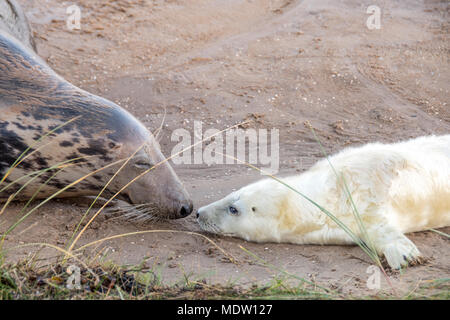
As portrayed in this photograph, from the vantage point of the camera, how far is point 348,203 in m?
4.18

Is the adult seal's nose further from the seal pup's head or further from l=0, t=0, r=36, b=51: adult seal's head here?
l=0, t=0, r=36, b=51: adult seal's head

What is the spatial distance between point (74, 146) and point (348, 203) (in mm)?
2204

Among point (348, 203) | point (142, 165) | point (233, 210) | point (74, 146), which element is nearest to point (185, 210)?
point (233, 210)

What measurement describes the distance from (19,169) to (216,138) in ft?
8.15

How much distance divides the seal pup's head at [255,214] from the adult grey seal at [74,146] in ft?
0.78

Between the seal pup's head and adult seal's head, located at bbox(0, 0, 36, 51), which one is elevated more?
adult seal's head, located at bbox(0, 0, 36, 51)

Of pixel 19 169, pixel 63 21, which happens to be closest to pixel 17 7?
pixel 63 21

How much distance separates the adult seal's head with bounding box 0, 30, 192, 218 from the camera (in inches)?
171

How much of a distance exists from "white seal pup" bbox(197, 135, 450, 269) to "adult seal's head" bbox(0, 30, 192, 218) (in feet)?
1.53

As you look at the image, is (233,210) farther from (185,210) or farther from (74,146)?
(74,146)

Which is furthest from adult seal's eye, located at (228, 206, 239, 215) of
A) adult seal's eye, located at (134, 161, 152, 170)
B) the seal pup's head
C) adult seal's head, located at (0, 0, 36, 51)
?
adult seal's head, located at (0, 0, 36, 51)

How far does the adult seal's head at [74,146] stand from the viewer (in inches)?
171

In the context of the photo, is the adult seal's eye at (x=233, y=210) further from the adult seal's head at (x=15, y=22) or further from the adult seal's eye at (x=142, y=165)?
the adult seal's head at (x=15, y=22)

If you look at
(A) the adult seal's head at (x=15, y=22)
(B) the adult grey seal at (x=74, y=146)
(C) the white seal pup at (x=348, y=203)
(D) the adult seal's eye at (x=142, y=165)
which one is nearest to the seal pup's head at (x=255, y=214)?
(C) the white seal pup at (x=348, y=203)
